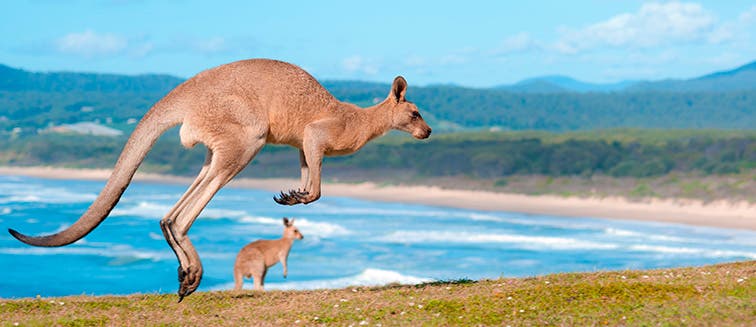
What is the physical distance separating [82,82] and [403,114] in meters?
176

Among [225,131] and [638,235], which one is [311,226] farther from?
[225,131]

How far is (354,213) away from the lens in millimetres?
52781

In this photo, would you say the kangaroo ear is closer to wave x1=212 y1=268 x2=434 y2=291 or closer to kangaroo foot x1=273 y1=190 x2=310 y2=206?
kangaroo foot x1=273 y1=190 x2=310 y2=206

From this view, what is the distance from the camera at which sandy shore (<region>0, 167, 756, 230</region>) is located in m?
48.4

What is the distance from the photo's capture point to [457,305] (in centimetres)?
1137

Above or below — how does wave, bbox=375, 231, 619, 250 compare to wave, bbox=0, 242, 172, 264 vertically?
below

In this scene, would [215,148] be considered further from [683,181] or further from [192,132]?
[683,181]

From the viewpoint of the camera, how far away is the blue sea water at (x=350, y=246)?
3081 centimetres

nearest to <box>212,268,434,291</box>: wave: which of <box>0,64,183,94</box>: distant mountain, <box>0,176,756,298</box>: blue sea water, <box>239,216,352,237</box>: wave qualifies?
<box>0,176,756,298</box>: blue sea water

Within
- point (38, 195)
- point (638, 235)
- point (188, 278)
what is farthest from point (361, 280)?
point (38, 195)

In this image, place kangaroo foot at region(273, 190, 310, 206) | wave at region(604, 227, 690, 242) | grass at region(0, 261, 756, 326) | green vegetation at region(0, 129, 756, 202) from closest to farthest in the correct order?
1. kangaroo foot at region(273, 190, 310, 206)
2. grass at region(0, 261, 756, 326)
3. wave at region(604, 227, 690, 242)
4. green vegetation at region(0, 129, 756, 202)

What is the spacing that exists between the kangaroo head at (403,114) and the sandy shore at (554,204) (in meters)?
34.9

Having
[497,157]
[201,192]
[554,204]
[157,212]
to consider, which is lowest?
[201,192]

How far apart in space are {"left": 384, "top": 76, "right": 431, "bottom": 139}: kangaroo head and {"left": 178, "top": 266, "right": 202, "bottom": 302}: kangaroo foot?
2.80 metres
